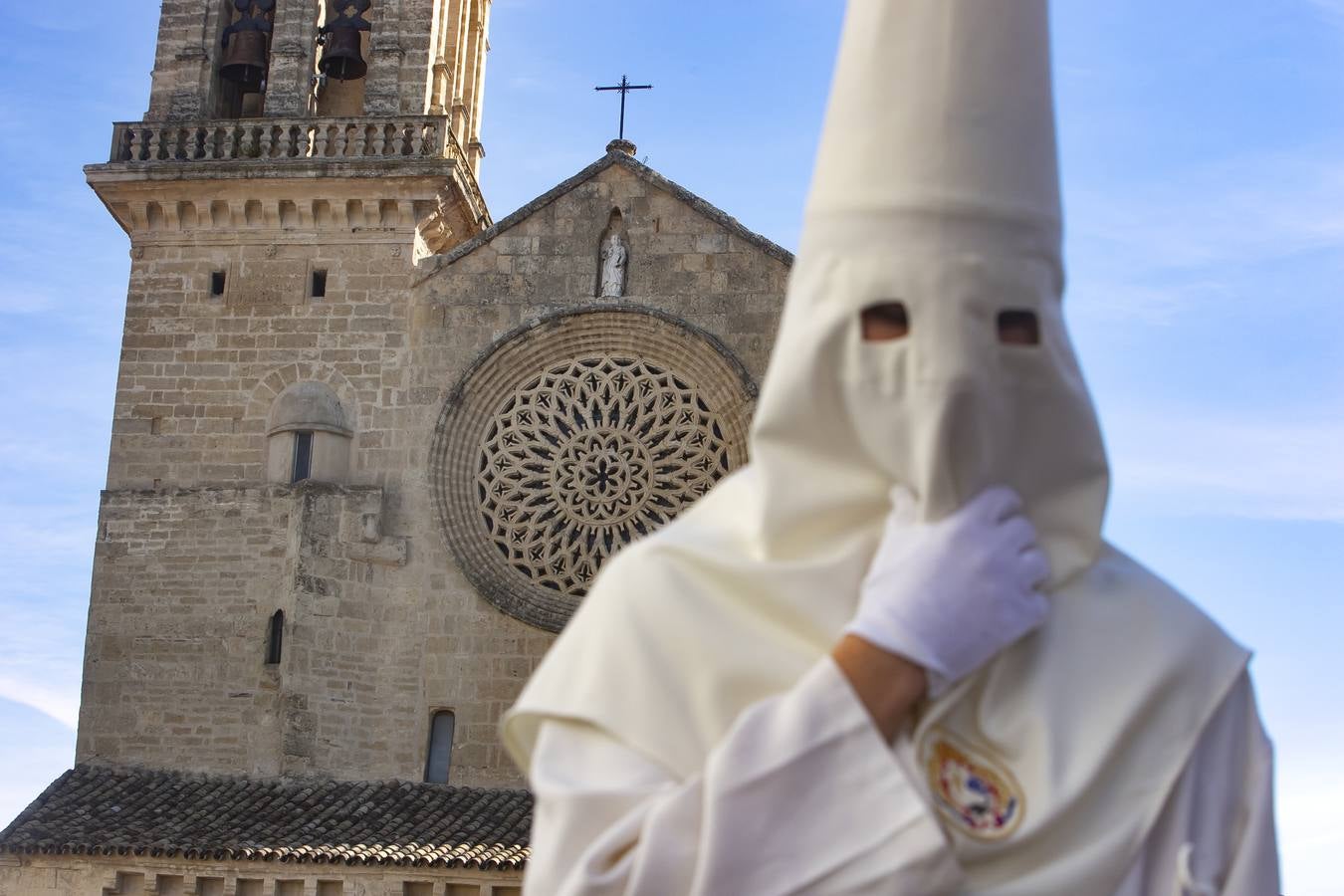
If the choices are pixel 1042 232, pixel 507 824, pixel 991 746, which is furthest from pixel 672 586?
pixel 507 824

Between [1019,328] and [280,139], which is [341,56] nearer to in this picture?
[280,139]

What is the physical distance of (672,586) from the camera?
315 centimetres

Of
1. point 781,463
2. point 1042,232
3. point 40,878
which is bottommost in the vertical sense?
point 40,878

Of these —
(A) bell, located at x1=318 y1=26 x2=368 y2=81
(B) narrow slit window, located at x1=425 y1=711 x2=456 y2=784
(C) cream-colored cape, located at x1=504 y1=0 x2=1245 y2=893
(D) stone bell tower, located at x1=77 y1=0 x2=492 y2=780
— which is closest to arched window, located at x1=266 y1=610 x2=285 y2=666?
(D) stone bell tower, located at x1=77 y1=0 x2=492 y2=780

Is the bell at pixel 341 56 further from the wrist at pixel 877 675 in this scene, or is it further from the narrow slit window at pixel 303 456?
the wrist at pixel 877 675

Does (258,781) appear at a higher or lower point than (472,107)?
lower

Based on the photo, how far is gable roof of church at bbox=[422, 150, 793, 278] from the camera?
656 inches

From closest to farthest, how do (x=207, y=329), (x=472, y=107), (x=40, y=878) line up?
(x=40, y=878) → (x=207, y=329) → (x=472, y=107)

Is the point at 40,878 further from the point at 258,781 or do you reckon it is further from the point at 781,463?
the point at 781,463

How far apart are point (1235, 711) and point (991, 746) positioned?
423 millimetres

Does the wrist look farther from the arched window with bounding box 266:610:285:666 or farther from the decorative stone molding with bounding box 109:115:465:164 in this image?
the decorative stone molding with bounding box 109:115:465:164

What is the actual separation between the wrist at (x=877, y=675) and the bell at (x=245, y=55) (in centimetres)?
1618

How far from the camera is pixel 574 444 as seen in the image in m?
16.7

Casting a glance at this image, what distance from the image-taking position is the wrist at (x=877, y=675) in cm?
292
